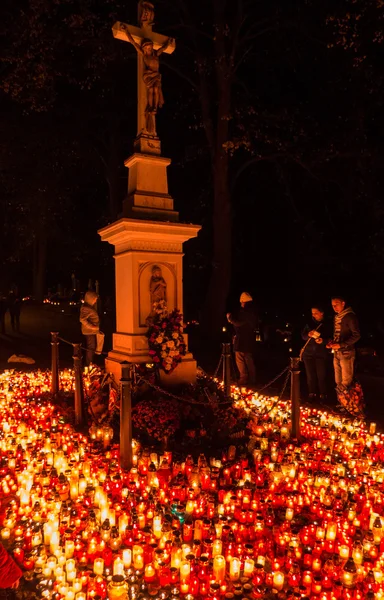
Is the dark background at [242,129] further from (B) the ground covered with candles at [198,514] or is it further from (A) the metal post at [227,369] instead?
(B) the ground covered with candles at [198,514]

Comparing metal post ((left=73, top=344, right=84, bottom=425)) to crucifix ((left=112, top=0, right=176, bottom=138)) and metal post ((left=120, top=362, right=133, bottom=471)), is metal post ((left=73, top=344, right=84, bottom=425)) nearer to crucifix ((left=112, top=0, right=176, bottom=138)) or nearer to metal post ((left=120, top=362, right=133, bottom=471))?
metal post ((left=120, top=362, right=133, bottom=471))

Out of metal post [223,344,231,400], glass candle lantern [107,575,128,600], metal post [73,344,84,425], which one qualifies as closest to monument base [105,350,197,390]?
metal post [73,344,84,425]

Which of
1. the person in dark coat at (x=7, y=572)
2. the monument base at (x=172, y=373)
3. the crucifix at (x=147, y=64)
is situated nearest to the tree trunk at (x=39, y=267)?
the crucifix at (x=147, y=64)

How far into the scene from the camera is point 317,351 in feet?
28.0

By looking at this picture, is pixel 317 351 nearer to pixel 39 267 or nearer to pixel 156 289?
pixel 156 289

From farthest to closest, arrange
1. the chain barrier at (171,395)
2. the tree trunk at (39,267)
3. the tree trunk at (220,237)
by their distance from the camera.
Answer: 1. the tree trunk at (39,267)
2. the tree trunk at (220,237)
3. the chain barrier at (171,395)

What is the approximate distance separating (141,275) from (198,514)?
380cm

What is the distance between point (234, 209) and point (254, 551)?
19017mm

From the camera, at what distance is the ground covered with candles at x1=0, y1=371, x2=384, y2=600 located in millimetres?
3594

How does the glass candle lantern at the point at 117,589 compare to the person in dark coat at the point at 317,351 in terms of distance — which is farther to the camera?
the person in dark coat at the point at 317,351

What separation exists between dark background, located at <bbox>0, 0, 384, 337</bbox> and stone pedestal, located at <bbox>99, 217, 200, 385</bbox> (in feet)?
24.7

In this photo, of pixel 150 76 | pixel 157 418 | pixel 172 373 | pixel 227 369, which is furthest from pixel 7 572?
pixel 150 76

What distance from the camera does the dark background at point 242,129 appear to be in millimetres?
14523

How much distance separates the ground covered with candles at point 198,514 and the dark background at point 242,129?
9.78 meters
